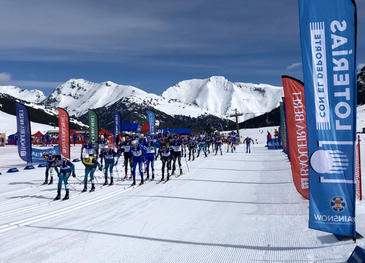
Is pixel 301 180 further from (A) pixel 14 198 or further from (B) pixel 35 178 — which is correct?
(B) pixel 35 178

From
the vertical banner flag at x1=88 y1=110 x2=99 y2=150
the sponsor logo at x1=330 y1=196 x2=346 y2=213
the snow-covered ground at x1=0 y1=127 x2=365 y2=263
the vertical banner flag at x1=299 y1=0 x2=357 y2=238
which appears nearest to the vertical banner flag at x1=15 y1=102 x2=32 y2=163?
the vertical banner flag at x1=88 y1=110 x2=99 y2=150

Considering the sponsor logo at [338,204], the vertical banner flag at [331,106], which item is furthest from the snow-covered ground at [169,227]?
the vertical banner flag at [331,106]

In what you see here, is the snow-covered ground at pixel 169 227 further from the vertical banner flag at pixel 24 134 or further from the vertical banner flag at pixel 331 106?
the vertical banner flag at pixel 24 134

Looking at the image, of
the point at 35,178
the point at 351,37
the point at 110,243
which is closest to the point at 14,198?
the point at 35,178

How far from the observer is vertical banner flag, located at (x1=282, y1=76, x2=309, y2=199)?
7.48 m

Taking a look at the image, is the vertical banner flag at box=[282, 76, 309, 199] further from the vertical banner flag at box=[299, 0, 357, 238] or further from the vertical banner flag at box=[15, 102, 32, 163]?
the vertical banner flag at box=[15, 102, 32, 163]

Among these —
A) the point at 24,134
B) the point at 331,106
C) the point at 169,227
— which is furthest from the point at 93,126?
the point at 331,106

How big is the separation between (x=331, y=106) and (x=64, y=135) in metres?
18.6

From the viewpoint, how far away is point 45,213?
862 cm

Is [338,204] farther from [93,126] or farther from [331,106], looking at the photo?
[93,126]

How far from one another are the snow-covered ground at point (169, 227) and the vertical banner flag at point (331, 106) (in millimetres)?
684

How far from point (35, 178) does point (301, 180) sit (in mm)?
Result: 13703

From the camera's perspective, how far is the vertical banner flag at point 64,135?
778 inches

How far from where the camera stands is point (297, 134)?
7.84 m
